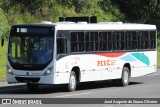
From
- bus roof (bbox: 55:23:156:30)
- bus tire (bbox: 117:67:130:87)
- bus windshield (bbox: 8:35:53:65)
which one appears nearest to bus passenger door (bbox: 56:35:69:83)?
bus windshield (bbox: 8:35:53:65)

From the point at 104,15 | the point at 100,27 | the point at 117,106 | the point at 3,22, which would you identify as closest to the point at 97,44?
the point at 100,27

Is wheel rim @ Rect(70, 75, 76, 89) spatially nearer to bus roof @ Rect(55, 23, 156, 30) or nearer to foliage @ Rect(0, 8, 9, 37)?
bus roof @ Rect(55, 23, 156, 30)

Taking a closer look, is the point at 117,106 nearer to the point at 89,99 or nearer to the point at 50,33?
the point at 89,99

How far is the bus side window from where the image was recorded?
24.5 meters

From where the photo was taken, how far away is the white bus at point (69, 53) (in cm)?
2431

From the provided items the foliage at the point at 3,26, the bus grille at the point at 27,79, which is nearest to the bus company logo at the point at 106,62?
the bus grille at the point at 27,79

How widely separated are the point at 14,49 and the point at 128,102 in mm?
6046

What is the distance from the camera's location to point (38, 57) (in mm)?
24422

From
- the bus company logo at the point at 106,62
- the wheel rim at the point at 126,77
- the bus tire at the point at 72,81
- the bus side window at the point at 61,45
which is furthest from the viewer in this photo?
the wheel rim at the point at 126,77

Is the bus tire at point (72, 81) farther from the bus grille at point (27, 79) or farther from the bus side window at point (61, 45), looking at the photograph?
the bus grille at point (27, 79)

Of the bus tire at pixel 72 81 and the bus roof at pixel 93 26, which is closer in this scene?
the bus roof at pixel 93 26

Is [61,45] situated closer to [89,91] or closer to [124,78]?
[89,91]

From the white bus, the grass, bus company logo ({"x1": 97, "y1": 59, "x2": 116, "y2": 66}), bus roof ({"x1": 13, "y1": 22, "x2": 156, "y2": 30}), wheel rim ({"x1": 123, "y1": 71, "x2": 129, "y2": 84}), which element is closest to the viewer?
the white bus

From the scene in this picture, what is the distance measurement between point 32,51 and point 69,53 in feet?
4.87
